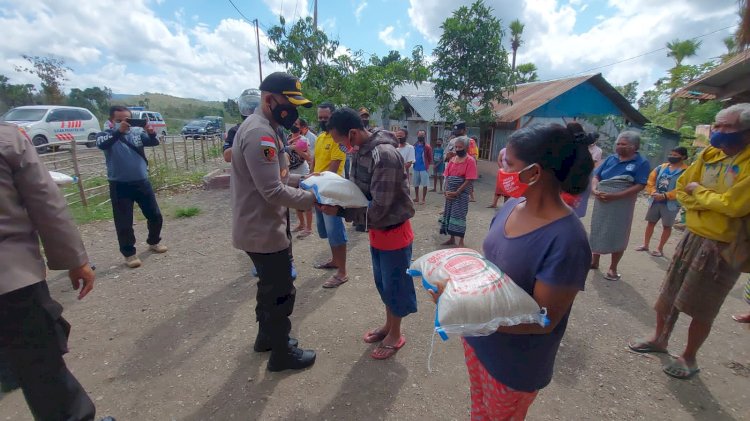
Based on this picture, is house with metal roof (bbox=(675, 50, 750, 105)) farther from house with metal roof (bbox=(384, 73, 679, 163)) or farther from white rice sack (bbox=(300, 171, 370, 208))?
house with metal roof (bbox=(384, 73, 679, 163))

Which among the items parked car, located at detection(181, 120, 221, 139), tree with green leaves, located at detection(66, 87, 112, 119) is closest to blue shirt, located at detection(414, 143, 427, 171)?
parked car, located at detection(181, 120, 221, 139)

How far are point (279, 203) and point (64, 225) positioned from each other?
1076 mm

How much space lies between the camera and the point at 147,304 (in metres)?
3.61

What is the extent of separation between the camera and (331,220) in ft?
13.0

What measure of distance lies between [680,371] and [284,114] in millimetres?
3459

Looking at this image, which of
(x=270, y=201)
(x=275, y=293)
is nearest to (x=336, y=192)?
(x=270, y=201)

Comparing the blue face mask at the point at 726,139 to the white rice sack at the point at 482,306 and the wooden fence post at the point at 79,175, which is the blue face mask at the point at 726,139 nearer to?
the white rice sack at the point at 482,306

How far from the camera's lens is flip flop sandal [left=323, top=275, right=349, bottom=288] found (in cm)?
395

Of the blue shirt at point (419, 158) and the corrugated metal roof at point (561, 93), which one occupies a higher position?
the corrugated metal roof at point (561, 93)

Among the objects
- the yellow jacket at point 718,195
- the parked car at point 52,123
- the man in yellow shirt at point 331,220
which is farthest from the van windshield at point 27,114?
the yellow jacket at point 718,195

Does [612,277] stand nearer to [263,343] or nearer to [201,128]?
[263,343]

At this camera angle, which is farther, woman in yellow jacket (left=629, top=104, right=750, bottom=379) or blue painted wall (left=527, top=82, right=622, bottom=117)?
blue painted wall (left=527, top=82, right=622, bottom=117)

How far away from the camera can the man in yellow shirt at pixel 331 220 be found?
3.97 meters

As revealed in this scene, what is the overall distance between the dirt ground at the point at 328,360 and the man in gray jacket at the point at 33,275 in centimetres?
69
